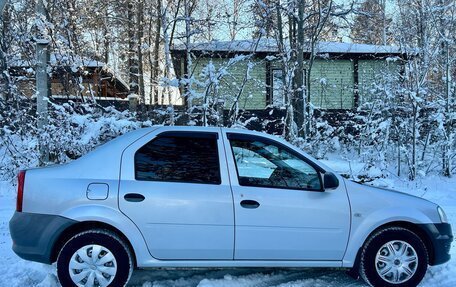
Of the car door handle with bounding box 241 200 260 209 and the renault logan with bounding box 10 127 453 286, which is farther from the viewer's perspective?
the car door handle with bounding box 241 200 260 209

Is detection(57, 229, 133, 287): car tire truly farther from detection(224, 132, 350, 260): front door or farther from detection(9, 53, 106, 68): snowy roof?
detection(9, 53, 106, 68): snowy roof

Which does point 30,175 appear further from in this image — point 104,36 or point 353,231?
point 104,36

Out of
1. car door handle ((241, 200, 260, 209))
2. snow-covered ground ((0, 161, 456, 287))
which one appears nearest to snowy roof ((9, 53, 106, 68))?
snow-covered ground ((0, 161, 456, 287))

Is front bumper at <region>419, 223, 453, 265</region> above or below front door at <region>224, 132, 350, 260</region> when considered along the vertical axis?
below

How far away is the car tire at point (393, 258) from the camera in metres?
4.26

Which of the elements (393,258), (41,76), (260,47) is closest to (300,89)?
(260,47)

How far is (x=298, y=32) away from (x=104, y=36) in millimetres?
9191

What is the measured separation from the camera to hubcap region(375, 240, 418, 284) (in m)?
4.27

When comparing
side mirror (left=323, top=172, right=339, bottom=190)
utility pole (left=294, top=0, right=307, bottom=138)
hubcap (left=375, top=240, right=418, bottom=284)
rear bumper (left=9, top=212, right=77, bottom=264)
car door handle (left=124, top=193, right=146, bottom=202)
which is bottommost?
hubcap (left=375, top=240, right=418, bottom=284)

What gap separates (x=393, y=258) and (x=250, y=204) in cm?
155

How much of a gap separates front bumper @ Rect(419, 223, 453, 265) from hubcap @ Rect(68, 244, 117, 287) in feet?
A: 9.98

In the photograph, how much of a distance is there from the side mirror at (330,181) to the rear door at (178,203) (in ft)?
3.04

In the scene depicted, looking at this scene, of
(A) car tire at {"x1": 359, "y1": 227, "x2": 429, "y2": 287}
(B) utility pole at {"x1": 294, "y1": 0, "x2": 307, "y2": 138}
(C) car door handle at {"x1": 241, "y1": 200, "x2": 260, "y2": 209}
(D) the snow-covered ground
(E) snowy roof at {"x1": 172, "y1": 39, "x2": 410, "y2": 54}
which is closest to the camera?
(C) car door handle at {"x1": 241, "y1": 200, "x2": 260, "y2": 209}

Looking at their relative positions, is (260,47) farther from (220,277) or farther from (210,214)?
(210,214)
